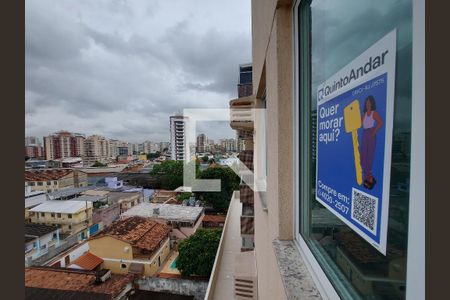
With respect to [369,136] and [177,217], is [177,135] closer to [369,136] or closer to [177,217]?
[177,217]

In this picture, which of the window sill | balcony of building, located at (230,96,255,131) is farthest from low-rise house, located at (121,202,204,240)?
the window sill

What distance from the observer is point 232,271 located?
5215 mm

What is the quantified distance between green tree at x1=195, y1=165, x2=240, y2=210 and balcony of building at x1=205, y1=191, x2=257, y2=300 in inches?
419

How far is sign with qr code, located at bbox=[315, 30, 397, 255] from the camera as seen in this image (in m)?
0.46

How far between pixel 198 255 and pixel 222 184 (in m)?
10.3

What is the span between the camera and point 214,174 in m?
19.2

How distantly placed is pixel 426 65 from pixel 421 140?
0.38ft

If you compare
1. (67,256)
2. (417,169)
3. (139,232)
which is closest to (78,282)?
(139,232)

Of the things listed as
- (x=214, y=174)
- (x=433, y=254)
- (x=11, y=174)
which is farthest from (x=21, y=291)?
(x=214, y=174)

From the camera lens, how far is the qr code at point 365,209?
0.50 metres

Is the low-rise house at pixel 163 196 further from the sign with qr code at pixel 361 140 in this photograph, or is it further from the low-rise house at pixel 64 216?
the sign with qr code at pixel 361 140

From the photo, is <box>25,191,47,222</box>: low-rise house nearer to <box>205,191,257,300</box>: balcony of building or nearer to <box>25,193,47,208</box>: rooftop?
<box>25,193,47,208</box>: rooftop

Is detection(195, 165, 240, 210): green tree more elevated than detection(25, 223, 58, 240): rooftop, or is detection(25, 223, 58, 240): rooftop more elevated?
detection(195, 165, 240, 210): green tree

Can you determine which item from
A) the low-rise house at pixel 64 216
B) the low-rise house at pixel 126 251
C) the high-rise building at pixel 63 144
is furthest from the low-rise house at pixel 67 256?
the high-rise building at pixel 63 144
